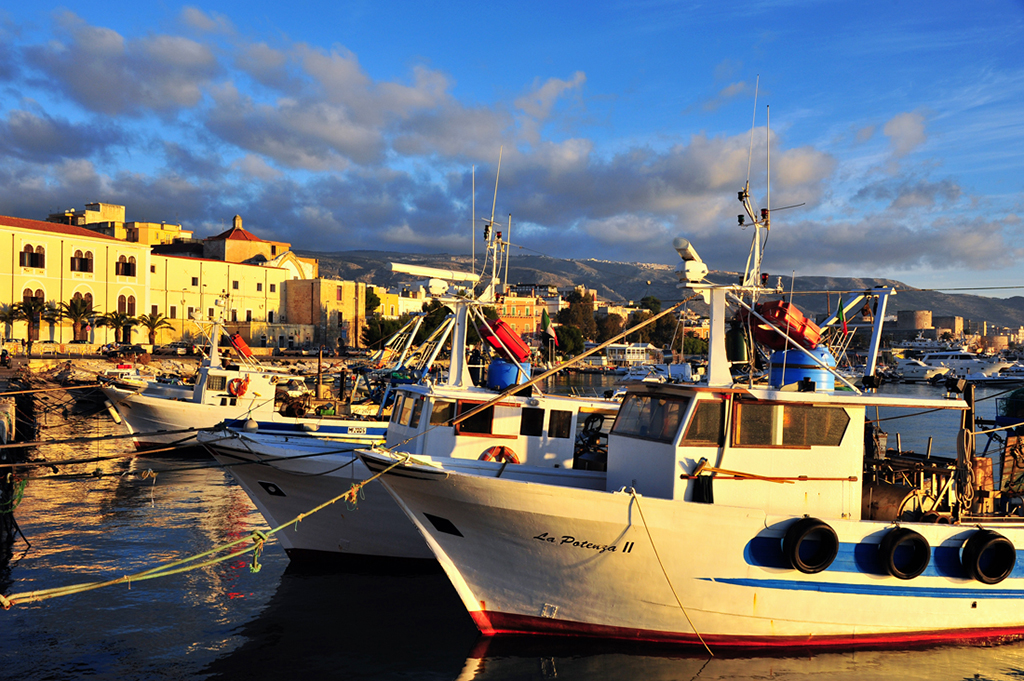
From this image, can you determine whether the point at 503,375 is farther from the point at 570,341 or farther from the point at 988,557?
the point at 570,341

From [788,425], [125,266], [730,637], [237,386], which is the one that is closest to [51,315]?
[125,266]

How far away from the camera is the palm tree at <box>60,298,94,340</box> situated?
271 feet

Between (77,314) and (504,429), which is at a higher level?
(77,314)

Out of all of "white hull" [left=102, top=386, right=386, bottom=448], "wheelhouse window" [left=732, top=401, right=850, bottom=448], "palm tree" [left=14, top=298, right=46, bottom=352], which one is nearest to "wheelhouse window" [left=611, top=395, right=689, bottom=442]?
"wheelhouse window" [left=732, top=401, right=850, bottom=448]

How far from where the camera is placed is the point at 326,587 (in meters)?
16.2

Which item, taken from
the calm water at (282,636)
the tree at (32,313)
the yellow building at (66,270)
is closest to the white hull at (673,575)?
the calm water at (282,636)

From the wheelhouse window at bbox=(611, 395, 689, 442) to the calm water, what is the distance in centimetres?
343

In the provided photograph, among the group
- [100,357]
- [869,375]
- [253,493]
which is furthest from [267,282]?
[869,375]

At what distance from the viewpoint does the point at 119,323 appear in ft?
284

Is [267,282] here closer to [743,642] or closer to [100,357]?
[100,357]

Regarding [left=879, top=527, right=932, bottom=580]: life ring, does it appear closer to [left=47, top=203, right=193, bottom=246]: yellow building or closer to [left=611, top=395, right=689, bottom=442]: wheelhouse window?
[left=611, top=395, right=689, bottom=442]: wheelhouse window

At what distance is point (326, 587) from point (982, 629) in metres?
12.1

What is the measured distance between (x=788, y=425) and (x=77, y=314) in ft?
284

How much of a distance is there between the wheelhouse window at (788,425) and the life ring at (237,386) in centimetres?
2654
